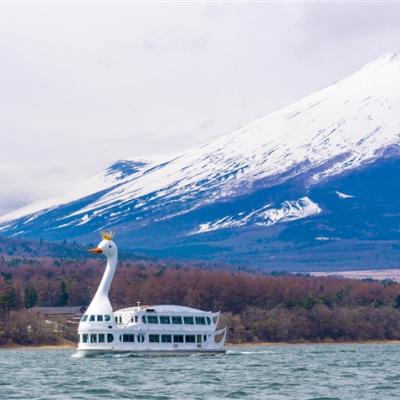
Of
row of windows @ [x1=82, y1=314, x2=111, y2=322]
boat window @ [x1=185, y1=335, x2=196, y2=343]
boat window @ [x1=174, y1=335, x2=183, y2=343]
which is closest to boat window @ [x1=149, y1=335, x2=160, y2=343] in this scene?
boat window @ [x1=174, y1=335, x2=183, y2=343]

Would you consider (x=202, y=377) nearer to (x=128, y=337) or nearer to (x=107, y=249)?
(x=128, y=337)

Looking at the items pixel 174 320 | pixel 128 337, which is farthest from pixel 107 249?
pixel 174 320

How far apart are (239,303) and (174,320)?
5383 cm

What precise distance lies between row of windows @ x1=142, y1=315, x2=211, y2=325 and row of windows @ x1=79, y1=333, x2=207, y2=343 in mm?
977

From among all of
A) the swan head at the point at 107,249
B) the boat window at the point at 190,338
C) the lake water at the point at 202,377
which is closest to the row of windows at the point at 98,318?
the lake water at the point at 202,377

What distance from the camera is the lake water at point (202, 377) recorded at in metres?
66.6

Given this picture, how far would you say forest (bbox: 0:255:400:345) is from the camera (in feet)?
463

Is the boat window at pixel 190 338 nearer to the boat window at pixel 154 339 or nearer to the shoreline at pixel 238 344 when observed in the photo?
the boat window at pixel 154 339

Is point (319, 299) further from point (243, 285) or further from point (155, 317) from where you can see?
point (155, 317)

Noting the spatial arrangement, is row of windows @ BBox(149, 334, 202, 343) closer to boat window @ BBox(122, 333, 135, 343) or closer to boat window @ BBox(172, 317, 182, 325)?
boat window @ BBox(172, 317, 182, 325)

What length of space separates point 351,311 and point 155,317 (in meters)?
55.9

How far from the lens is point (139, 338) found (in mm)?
104688

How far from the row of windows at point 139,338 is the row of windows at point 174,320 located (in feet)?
3.21

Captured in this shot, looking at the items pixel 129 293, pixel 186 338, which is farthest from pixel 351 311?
pixel 186 338
